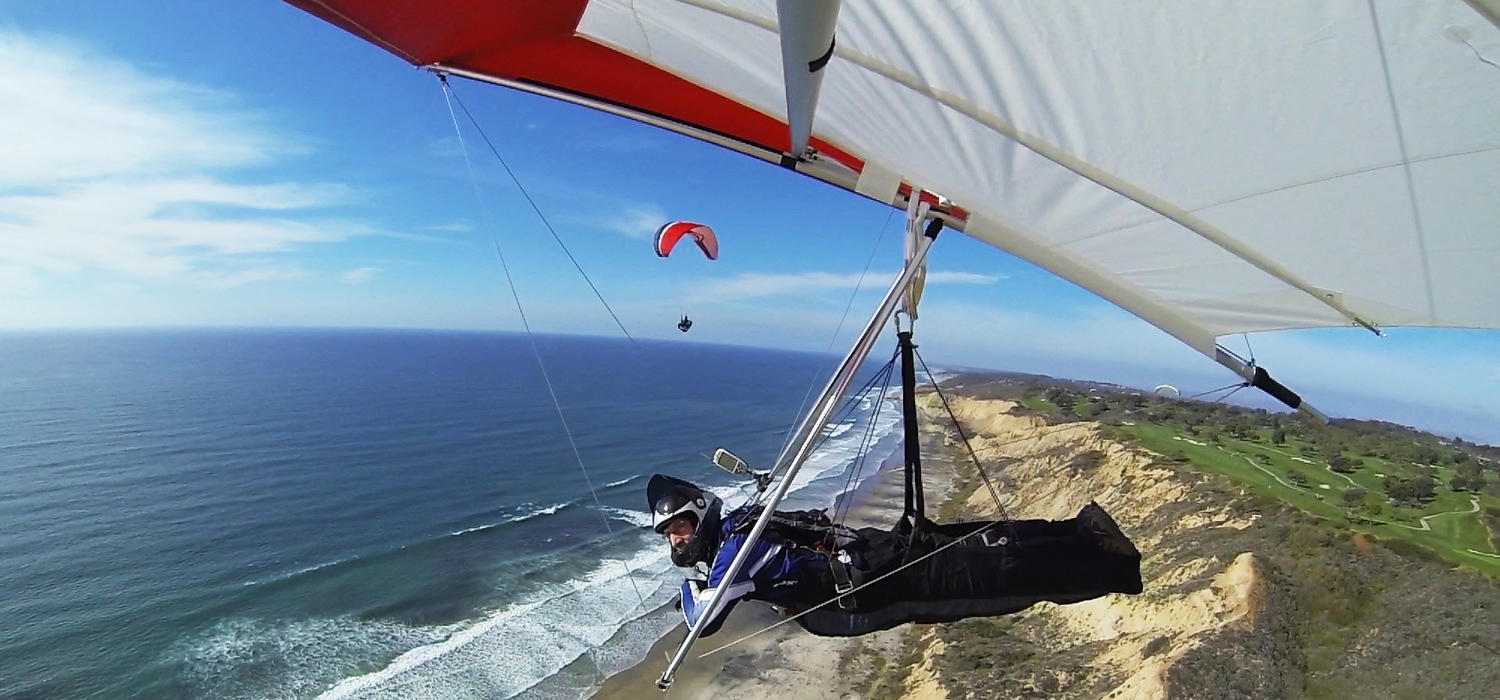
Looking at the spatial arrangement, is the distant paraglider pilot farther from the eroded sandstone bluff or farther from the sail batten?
the eroded sandstone bluff

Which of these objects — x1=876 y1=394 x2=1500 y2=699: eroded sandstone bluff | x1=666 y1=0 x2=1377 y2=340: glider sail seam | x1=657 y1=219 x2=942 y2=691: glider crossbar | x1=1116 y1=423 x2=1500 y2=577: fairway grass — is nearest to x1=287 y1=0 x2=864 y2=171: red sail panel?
x1=657 y1=219 x2=942 y2=691: glider crossbar

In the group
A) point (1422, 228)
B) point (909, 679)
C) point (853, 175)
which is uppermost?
point (853, 175)

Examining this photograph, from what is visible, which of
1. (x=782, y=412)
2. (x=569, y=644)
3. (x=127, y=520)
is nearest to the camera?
(x=569, y=644)

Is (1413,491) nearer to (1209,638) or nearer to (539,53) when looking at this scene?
(1209,638)

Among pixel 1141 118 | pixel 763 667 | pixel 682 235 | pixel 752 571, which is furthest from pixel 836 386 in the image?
pixel 763 667

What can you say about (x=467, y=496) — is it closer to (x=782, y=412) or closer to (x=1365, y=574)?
(x=1365, y=574)

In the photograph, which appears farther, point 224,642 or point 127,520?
point 127,520

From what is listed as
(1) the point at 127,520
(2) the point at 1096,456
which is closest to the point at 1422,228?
(2) the point at 1096,456
